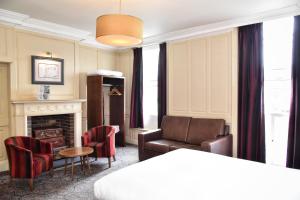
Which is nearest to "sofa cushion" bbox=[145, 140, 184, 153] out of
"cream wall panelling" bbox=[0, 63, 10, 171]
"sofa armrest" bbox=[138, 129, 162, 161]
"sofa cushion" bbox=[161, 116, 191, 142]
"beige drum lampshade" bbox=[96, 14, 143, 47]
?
"sofa armrest" bbox=[138, 129, 162, 161]

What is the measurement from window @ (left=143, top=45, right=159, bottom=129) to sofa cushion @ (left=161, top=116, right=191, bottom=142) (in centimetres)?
75

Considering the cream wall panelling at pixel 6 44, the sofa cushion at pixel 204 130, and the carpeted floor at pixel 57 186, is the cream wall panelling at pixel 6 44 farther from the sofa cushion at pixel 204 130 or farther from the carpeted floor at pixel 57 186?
the sofa cushion at pixel 204 130

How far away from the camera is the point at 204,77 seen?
4516mm

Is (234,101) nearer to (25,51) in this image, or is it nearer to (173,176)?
(173,176)

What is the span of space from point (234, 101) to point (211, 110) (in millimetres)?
507

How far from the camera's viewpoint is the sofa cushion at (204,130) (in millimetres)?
4070

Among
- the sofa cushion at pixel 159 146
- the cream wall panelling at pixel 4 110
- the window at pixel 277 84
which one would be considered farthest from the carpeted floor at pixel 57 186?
the window at pixel 277 84

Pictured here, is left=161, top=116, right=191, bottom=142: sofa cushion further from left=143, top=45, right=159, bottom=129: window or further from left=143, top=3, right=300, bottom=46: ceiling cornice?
left=143, top=3, right=300, bottom=46: ceiling cornice

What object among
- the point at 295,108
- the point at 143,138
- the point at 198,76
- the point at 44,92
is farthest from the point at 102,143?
the point at 295,108

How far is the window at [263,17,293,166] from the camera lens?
3.60 m

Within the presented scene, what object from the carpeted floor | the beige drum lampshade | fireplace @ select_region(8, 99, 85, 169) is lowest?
the carpeted floor

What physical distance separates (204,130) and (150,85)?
Result: 6.54 ft

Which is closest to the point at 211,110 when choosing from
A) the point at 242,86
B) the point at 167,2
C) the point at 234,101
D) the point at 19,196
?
the point at 234,101

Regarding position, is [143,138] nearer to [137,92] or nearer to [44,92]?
[137,92]
